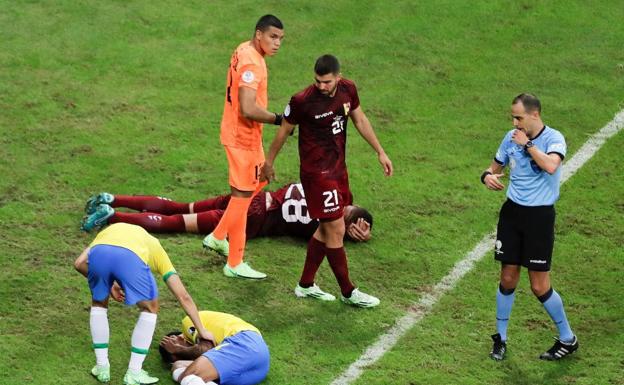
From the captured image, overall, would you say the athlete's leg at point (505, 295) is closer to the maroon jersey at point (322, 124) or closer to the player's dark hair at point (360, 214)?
the maroon jersey at point (322, 124)

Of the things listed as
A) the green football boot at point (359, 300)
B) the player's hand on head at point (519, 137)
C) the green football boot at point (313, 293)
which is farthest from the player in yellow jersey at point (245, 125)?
the player's hand on head at point (519, 137)

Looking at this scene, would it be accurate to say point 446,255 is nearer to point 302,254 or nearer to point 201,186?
point 302,254

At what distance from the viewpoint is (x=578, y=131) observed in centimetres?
1467

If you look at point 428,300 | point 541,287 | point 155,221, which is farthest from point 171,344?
point 541,287

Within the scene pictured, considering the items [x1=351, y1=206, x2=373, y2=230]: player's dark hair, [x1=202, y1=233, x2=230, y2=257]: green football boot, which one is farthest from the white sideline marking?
[x1=202, y1=233, x2=230, y2=257]: green football boot

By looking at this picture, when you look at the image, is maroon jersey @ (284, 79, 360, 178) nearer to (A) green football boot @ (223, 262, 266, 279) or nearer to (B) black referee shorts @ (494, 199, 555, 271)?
(A) green football boot @ (223, 262, 266, 279)

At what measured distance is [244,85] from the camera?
11.0 metres

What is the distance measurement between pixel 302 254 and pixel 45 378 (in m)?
3.30

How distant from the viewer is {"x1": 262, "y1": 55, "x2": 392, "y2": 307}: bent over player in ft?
34.7

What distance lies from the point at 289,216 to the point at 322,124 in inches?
71.4

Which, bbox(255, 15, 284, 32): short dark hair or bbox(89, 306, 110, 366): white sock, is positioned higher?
bbox(255, 15, 284, 32): short dark hair

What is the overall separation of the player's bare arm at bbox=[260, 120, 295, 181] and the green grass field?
3.68 feet

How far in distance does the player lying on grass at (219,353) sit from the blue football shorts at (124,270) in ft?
2.07

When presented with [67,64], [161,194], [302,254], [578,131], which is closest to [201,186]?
[161,194]
